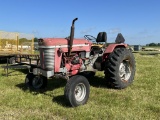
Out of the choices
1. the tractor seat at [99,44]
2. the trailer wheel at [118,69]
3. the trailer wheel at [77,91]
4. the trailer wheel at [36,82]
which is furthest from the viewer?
the tractor seat at [99,44]

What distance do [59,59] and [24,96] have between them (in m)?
1.20

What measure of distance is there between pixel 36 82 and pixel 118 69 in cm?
224

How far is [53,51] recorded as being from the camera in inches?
231

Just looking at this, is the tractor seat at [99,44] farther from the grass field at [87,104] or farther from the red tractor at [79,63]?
the grass field at [87,104]

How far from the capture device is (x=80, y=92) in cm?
575

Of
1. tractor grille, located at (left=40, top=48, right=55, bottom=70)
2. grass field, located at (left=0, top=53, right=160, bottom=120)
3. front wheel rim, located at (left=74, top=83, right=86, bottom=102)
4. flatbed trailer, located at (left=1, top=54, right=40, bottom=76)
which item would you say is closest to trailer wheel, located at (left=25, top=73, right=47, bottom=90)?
grass field, located at (left=0, top=53, right=160, bottom=120)

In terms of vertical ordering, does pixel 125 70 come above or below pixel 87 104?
above

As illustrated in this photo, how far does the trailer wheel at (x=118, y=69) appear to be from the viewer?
22.3 feet

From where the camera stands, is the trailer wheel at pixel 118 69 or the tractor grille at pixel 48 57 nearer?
the tractor grille at pixel 48 57

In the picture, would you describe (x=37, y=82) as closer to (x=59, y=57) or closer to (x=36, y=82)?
(x=36, y=82)

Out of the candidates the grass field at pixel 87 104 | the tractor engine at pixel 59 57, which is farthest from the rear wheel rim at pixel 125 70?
the tractor engine at pixel 59 57

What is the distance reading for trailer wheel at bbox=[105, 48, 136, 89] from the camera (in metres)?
6.79

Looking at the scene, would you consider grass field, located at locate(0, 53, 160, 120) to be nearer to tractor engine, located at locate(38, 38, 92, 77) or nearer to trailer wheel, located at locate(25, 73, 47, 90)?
trailer wheel, located at locate(25, 73, 47, 90)

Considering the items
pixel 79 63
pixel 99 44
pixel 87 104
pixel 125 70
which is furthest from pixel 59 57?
pixel 125 70
